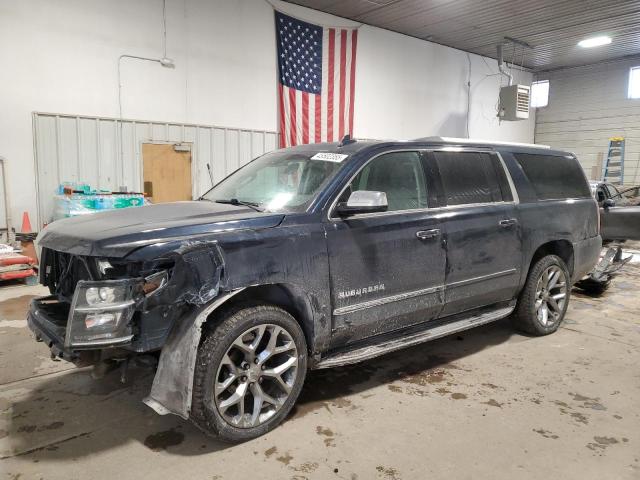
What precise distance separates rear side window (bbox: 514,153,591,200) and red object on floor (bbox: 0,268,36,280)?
6.06m

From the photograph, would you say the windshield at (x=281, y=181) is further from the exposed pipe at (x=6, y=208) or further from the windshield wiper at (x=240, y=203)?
the exposed pipe at (x=6, y=208)

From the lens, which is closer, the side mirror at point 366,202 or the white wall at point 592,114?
the side mirror at point 366,202

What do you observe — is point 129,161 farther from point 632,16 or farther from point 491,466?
point 632,16

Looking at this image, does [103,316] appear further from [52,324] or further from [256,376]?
[256,376]

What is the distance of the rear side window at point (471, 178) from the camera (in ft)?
11.8

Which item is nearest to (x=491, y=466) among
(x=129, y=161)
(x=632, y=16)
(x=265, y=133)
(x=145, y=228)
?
(x=145, y=228)

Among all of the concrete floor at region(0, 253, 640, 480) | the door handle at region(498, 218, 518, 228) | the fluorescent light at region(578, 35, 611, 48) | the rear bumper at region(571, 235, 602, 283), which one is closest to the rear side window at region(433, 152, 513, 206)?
the door handle at region(498, 218, 518, 228)

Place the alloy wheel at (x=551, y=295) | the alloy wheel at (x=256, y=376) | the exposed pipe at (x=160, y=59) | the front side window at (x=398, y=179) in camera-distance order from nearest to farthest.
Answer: the alloy wheel at (x=256, y=376) → the front side window at (x=398, y=179) → the alloy wheel at (x=551, y=295) → the exposed pipe at (x=160, y=59)

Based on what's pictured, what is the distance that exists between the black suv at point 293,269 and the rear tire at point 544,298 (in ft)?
0.09

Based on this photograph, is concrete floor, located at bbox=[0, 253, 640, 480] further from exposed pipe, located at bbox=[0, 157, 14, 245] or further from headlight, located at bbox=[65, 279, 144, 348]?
exposed pipe, located at bbox=[0, 157, 14, 245]

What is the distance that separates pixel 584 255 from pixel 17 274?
22.2ft

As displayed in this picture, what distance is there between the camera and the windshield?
9.83ft

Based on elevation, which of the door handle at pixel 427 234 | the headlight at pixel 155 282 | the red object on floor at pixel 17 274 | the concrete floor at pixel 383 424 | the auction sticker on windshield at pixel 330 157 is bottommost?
the concrete floor at pixel 383 424

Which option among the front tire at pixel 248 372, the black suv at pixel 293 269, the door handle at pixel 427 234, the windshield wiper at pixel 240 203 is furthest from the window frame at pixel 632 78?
the front tire at pixel 248 372
